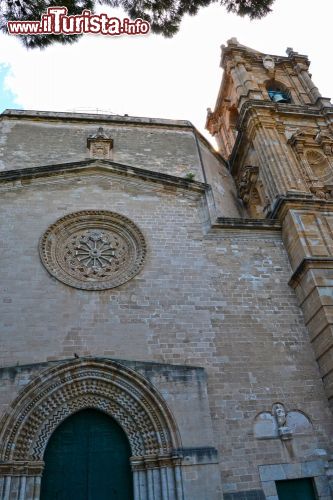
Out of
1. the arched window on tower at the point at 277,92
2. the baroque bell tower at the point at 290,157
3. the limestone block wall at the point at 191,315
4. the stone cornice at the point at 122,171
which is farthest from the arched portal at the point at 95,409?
the arched window on tower at the point at 277,92

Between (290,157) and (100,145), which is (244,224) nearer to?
(290,157)

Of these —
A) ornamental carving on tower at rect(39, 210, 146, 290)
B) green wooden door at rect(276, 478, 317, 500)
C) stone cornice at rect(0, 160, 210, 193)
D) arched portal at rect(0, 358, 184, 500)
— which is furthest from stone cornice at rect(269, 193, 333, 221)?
green wooden door at rect(276, 478, 317, 500)

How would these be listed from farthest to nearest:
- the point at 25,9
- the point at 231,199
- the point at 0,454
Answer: the point at 231,199 < the point at 0,454 < the point at 25,9

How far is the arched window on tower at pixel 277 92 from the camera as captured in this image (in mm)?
16000

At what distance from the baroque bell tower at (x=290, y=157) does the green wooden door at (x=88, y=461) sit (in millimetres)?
4324

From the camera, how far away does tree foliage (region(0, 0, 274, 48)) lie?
245 inches

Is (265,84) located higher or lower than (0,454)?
higher

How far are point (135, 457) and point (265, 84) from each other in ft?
47.3

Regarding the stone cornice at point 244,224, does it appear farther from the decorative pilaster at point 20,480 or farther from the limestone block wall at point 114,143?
the decorative pilaster at point 20,480

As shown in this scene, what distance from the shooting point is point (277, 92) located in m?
16.4

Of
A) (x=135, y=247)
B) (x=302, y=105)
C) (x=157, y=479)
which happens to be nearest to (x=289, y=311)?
(x=135, y=247)

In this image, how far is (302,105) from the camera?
49.4ft

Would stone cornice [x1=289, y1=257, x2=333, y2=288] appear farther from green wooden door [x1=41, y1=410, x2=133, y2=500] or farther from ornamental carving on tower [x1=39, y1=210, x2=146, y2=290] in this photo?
green wooden door [x1=41, y1=410, x2=133, y2=500]

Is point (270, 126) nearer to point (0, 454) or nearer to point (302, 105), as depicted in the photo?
point (302, 105)
